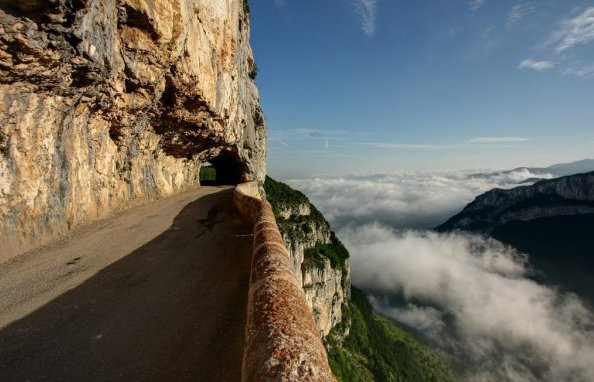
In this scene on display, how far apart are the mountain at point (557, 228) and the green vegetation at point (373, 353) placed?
92.6m

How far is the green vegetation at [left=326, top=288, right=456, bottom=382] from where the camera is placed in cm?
6131

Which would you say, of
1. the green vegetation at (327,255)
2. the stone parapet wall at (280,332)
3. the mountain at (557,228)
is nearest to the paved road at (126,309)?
the stone parapet wall at (280,332)

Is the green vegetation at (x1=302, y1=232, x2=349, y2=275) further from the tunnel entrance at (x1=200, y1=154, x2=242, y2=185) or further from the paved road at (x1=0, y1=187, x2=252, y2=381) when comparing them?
the paved road at (x1=0, y1=187, x2=252, y2=381)

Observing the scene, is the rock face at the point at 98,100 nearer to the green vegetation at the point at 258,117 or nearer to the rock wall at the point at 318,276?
the green vegetation at the point at 258,117

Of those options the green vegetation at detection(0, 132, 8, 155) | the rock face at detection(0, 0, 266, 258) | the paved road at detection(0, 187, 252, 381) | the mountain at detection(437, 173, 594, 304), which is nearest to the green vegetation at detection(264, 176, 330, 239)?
the rock face at detection(0, 0, 266, 258)

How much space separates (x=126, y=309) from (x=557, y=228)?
680 ft

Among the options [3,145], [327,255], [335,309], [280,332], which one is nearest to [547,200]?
[327,255]

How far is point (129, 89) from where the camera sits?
1302cm

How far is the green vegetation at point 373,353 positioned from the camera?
6131cm

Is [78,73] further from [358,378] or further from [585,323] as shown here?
[585,323]

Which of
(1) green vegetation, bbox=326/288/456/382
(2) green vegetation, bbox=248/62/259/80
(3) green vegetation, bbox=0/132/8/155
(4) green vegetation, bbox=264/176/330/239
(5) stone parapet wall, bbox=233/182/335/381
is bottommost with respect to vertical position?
(1) green vegetation, bbox=326/288/456/382

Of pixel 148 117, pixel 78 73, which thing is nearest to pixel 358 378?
pixel 148 117

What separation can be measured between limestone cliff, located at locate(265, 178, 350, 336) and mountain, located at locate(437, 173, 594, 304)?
129 m

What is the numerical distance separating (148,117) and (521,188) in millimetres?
213394
